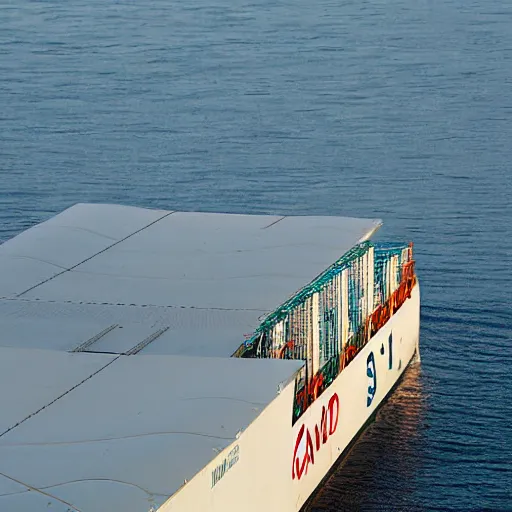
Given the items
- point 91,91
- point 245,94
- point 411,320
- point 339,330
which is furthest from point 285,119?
point 339,330

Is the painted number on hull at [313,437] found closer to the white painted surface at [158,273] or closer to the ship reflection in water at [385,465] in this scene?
the ship reflection in water at [385,465]

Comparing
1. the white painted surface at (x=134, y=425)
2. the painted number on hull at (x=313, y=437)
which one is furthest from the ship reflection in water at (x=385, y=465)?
the white painted surface at (x=134, y=425)

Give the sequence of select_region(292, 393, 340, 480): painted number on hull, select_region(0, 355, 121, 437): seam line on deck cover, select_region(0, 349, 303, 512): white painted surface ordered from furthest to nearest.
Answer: select_region(292, 393, 340, 480): painted number on hull
select_region(0, 355, 121, 437): seam line on deck cover
select_region(0, 349, 303, 512): white painted surface

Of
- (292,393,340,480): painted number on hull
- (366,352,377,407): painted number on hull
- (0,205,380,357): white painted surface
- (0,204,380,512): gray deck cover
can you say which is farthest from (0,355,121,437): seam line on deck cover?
(366,352,377,407): painted number on hull

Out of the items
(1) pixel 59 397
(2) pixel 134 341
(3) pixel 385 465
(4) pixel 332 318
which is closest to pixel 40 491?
(1) pixel 59 397

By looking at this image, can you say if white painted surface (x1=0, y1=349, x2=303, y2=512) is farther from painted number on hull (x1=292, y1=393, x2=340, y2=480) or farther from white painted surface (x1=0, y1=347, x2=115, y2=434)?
painted number on hull (x1=292, y1=393, x2=340, y2=480)

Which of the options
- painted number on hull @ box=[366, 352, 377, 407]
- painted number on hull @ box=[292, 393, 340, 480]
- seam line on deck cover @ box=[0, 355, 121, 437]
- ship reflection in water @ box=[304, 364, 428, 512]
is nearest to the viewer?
seam line on deck cover @ box=[0, 355, 121, 437]
